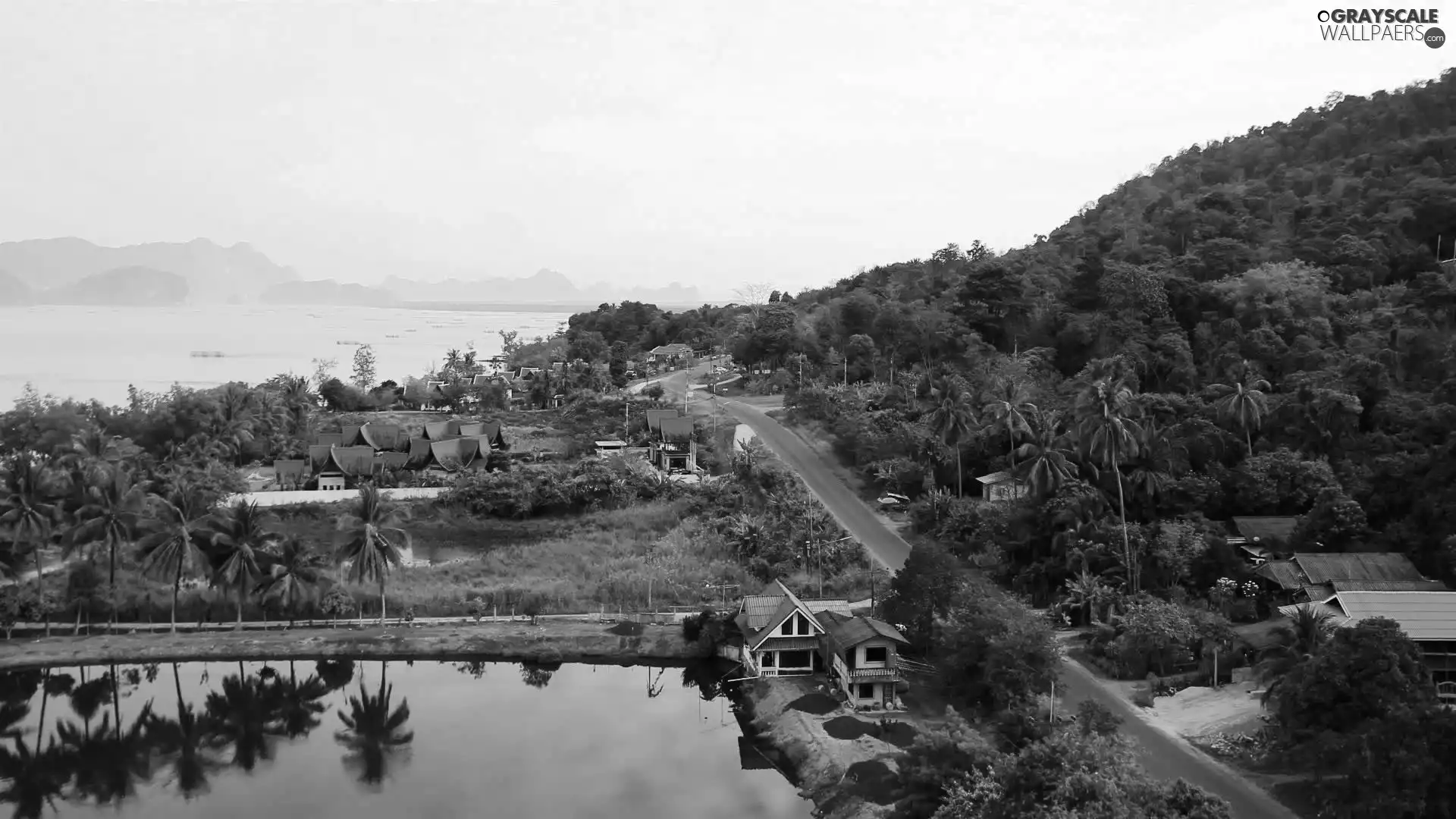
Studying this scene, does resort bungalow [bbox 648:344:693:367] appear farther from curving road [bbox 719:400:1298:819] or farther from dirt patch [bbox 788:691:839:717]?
dirt patch [bbox 788:691:839:717]

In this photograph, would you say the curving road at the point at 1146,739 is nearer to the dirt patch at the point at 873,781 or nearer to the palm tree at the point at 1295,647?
the palm tree at the point at 1295,647

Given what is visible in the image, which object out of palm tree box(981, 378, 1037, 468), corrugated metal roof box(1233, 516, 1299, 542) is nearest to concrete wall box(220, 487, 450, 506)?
palm tree box(981, 378, 1037, 468)

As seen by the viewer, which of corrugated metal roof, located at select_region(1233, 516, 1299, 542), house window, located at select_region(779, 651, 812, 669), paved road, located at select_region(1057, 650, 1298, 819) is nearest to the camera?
paved road, located at select_region(1057, 650, 1298, 819)

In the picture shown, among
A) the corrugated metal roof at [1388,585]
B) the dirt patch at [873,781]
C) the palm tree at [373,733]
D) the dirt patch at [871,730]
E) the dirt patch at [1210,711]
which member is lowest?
the palm tree at [373,733]

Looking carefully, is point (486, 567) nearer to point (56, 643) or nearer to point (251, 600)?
point (251, 600)

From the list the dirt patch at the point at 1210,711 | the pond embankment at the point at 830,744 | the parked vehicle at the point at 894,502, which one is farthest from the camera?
the parked vehicle at the point at 894,502

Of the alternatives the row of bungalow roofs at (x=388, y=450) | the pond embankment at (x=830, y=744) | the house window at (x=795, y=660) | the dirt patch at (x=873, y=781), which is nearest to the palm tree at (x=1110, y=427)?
the house window at (x=795, y=660)
